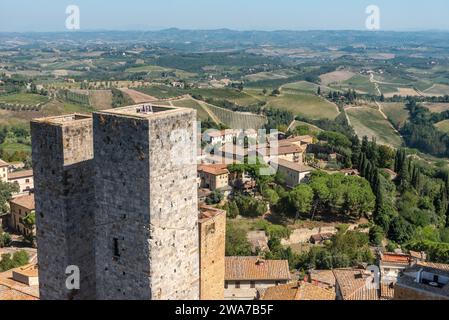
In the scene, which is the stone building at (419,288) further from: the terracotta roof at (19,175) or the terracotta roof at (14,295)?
the terracotta roof at (19,175)

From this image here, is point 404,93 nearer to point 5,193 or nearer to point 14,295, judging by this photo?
point 5,193

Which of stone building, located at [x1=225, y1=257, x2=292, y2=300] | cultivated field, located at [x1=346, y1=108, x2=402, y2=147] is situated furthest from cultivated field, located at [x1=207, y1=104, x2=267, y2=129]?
stone building, located at [x1=225, y1=257, x2=292, y2=300]

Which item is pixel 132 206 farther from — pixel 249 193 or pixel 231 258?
pixel 249 193

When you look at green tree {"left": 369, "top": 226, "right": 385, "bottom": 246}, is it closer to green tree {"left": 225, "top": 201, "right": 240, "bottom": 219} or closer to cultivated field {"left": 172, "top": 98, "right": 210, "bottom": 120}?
green tree {"left": 225, "top": 201, "right": 240, "bottom": 219}

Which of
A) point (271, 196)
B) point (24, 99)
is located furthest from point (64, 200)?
point (24, 99)

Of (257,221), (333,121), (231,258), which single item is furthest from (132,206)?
(333,121)

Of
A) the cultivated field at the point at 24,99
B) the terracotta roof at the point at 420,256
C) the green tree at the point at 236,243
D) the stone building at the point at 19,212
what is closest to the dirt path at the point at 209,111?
the cultivated field at the point at 24,99
